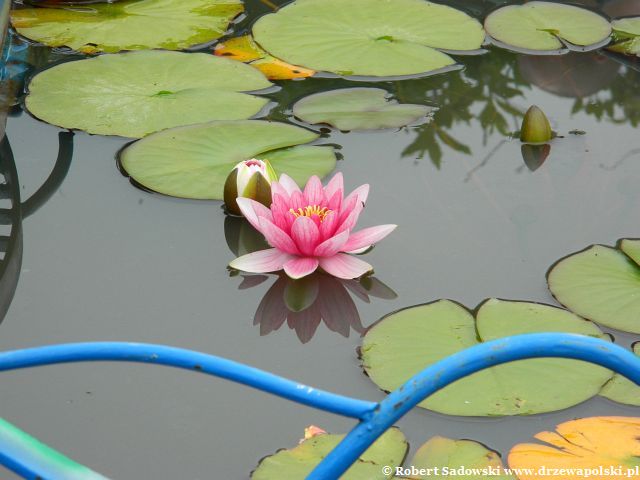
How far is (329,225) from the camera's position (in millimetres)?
1660

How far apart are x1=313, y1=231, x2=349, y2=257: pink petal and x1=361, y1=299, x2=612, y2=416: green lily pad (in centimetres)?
19

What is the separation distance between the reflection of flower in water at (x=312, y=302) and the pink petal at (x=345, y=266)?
27 mm

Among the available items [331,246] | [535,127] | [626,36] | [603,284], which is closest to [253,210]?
[331,246]

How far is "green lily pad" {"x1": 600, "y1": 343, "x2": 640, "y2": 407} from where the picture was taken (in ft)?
4.51

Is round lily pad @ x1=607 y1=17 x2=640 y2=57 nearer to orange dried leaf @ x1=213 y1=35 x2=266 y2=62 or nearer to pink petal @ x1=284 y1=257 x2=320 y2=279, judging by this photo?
orange dried leaf @ x1=213 y1=35 x2=266 y2=62

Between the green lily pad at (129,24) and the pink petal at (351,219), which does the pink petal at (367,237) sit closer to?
the pink petal at (351,219)

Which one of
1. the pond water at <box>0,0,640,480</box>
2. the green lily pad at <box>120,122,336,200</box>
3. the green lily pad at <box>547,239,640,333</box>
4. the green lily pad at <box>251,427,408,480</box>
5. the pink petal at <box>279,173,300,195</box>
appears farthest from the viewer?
the green lily pad at <box>120,122,336,200</box>

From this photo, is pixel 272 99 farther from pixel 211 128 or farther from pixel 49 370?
pixel 49 370

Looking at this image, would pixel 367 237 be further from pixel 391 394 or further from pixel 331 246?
pixel 391 394

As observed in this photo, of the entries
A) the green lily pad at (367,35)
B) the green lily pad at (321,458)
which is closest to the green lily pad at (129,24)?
the green lily pad at (367,35)

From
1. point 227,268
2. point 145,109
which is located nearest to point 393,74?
point 145,109

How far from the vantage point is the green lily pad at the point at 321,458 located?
47.8 inches

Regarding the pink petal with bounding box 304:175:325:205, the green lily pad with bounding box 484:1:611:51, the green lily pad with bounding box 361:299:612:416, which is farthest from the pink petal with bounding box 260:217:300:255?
the green lily pad with bounding box 484:1:611:51

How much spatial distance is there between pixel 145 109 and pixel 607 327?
50.0 inches
